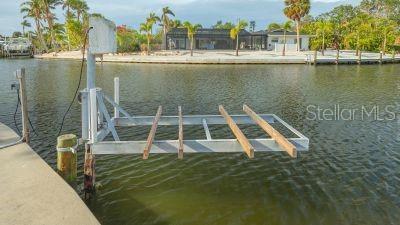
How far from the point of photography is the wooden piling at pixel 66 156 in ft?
28.6

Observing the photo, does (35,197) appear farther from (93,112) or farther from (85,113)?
(85,113)

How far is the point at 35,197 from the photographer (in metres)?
7.03

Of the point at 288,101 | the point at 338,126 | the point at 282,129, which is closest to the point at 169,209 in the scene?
the point at 282,129

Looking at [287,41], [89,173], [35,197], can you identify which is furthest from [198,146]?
[287,41]

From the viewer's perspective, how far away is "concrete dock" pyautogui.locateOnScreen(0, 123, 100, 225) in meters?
6.31

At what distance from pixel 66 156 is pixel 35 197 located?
6.11 feet

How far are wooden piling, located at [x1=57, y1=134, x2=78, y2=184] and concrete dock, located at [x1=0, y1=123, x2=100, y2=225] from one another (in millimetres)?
396

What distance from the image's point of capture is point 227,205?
8.75 m

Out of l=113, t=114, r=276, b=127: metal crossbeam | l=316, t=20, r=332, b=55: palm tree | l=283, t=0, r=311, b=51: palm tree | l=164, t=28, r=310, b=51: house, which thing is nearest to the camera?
l=113, t=114, r=276, b=127: metal crossbeam

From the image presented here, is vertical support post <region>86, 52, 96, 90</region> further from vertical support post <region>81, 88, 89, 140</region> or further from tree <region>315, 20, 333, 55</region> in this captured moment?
tree <region>315, 20, 333, 55</region>

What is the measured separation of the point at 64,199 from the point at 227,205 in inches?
145

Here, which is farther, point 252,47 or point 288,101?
point 252,47

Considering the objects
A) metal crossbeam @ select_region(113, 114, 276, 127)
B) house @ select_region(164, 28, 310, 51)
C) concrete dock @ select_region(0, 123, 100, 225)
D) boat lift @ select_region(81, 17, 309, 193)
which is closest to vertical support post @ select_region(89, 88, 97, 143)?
boat lift @ select_region(81, 17, 309, 193)

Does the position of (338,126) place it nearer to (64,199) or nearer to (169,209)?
(169,209)
